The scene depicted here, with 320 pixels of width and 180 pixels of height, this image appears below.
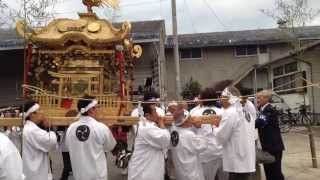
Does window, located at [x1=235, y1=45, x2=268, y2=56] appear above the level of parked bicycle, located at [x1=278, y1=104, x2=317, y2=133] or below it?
above

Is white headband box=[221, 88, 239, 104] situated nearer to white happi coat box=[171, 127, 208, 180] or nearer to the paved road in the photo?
white happi coat box=[171, 127, 208, 180]

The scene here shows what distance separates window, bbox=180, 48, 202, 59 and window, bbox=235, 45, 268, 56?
2.07 meters

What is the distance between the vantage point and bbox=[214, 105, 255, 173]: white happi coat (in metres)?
6.73

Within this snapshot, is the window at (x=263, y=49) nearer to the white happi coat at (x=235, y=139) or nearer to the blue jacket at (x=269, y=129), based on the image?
the blue jacket at (x=269, y=129)

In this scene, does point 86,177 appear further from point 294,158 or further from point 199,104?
point 294,158

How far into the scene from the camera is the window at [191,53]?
29.1 m

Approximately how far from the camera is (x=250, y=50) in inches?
1143

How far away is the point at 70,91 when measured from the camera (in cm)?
958

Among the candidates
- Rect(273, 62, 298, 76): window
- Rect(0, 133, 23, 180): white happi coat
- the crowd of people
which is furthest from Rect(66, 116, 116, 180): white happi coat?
Rect(273, 62, 298, 76): window

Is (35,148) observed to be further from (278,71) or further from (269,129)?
(278,71)

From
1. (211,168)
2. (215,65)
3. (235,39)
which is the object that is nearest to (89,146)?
(211,168)

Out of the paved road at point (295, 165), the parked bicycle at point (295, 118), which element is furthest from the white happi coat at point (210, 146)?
the parked bicycle at point (295, 118)

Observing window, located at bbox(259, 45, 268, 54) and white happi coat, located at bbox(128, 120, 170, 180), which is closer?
white happi coat, located at bbox(128, 120, 170, 180)

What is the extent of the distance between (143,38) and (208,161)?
37.5 ft
